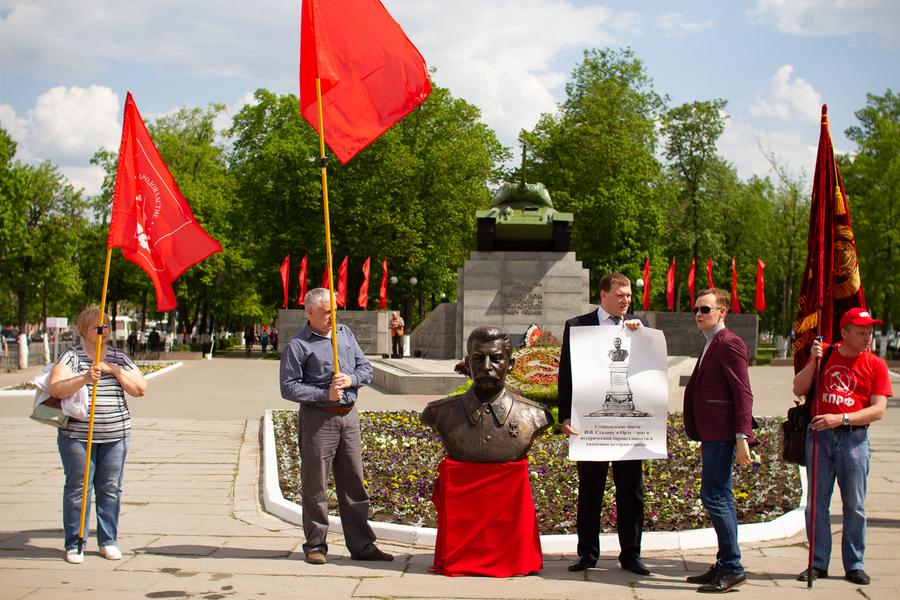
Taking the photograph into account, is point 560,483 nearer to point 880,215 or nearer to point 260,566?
point 260,566

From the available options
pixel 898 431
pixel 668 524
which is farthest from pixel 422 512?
pixel 898 431

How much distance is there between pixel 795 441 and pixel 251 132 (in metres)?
44.1

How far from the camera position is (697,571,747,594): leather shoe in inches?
218

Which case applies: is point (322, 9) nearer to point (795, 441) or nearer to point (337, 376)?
point (337, 376)

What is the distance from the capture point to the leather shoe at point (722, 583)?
554 centimetres

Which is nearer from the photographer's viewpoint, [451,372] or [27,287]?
[451,372]

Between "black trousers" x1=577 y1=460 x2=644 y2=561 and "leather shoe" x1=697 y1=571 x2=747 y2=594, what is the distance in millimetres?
574

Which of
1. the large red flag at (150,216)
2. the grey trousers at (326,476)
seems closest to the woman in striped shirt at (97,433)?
the large red flag at (150,216)

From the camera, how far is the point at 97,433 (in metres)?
6.32

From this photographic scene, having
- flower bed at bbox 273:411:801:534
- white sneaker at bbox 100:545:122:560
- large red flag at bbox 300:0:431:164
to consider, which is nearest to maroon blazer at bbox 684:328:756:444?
flower bed at bbox 273:411:801:534

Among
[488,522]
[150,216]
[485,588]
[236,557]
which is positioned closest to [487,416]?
[488,522]

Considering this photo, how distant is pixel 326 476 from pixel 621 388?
1.96m

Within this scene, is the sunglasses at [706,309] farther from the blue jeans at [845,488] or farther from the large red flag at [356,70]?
the large red flag at [356,70]

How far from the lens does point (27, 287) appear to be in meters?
43.0
